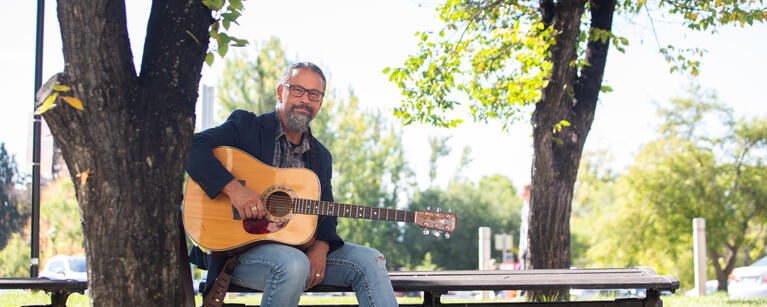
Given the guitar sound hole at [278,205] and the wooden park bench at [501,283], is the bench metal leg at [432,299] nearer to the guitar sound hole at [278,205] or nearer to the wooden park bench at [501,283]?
the wooden park bench at [501,283]

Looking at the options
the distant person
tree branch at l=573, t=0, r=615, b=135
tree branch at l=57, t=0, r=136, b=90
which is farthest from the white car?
tree branch at l=57, t=0, r=136, b=90

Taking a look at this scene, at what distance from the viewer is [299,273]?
3.87m

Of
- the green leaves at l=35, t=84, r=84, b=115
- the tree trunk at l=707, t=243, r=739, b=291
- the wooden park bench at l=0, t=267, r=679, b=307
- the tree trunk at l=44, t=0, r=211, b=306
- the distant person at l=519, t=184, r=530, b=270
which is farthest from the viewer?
the tree trunk at l=707, t=243, r=739, b=291

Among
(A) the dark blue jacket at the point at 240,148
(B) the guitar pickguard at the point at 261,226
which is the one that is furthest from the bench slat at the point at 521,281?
(B) the guitar pickguard at the point at 261,226

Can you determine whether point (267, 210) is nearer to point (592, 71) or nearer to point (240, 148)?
point (240, 148)

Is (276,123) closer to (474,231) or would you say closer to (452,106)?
(452,106)

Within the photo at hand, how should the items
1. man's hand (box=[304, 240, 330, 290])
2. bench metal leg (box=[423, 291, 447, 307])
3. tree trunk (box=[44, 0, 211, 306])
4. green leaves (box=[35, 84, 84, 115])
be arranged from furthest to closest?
bench metal leg (box=[423, 291, 447, 307]) < man's hand (box=[304, 240, 330, 290]) < tree trunk (box=[44, 0, 211, 306]) < green leaves (box=[35, 84, 84, 115])

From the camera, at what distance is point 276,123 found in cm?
448

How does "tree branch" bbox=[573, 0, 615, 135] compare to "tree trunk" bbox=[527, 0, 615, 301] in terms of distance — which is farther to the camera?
"tree branch" bbox=[573, 0, 615, 135]

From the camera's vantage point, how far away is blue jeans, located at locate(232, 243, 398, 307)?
3836 mm

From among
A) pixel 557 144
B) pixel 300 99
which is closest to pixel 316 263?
pixel 300 99

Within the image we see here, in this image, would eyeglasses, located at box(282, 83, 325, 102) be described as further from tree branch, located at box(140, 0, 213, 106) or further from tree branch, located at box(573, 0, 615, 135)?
tree branch, located at box(573, 0, 615, 135)

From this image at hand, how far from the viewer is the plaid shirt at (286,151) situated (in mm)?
4426

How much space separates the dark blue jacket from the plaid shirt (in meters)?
0.04
